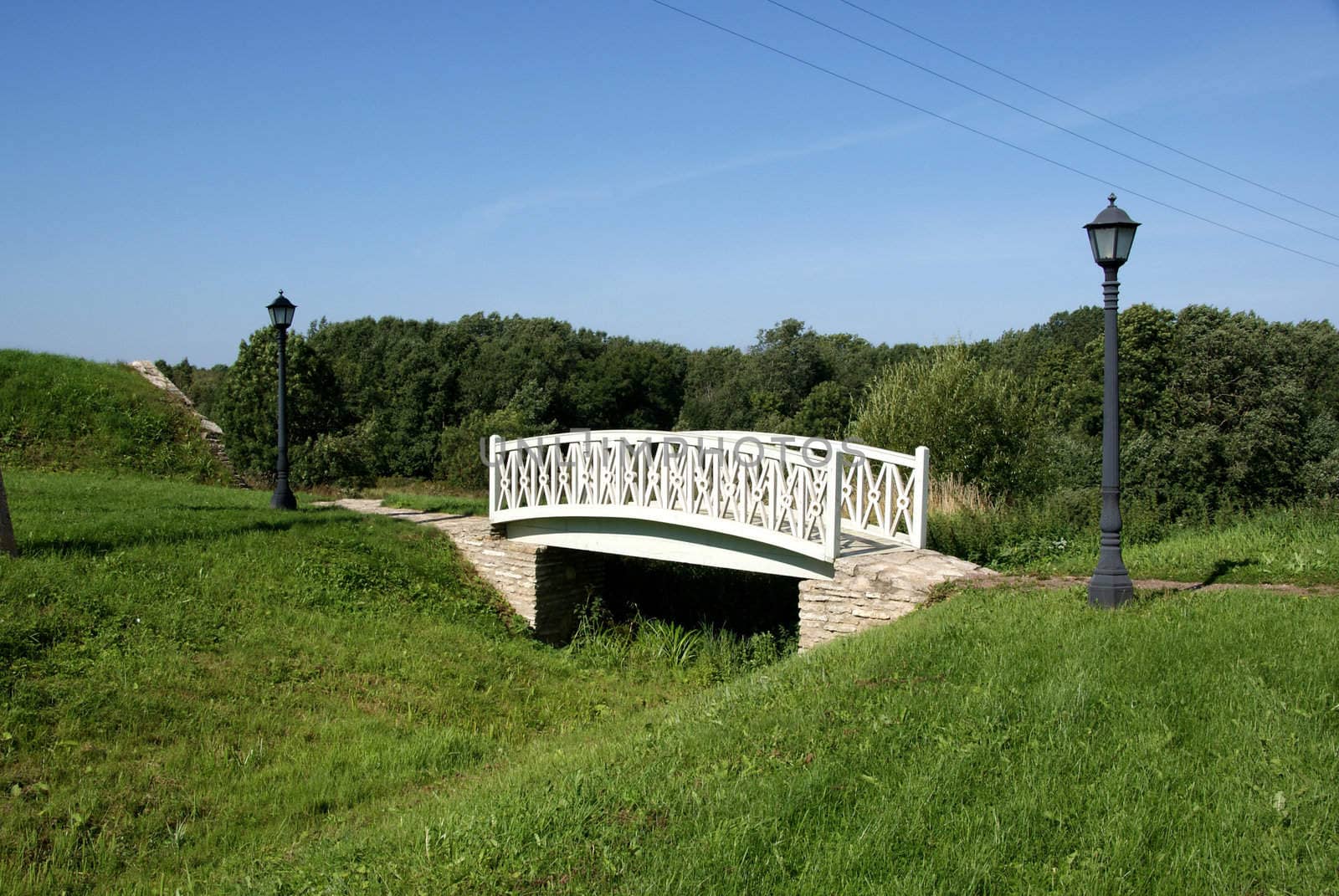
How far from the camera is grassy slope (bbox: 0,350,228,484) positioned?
18.0 metres

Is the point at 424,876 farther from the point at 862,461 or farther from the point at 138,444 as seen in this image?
the point at 138,444

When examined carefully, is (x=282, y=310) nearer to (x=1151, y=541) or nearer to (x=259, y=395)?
(x=1151, y=541)

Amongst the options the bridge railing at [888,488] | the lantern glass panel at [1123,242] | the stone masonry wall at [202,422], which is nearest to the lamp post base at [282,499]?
the stone masonry wall at [202,422]

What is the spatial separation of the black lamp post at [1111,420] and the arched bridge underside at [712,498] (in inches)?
89.9

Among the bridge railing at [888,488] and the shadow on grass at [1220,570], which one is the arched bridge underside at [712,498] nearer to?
the bridge railing at [888,488]

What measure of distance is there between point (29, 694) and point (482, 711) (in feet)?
12.5

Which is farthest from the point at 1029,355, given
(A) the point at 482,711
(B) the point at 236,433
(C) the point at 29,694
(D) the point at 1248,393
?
(C) the point at 29,694

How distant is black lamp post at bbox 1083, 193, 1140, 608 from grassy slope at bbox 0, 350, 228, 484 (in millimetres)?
16846

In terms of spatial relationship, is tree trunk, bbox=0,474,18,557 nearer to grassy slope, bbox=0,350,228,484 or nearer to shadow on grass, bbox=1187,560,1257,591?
grassy slope, bbox=0,350,228,484

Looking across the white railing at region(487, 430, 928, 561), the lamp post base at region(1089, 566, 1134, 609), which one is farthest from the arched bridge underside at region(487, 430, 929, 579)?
the lamp post base at region(1089, 566, 1134, 609)

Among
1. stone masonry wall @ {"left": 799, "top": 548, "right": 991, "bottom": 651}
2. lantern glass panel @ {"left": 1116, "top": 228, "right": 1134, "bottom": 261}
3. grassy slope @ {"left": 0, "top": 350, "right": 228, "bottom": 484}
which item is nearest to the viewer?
lantern glass panel @ {"left": 1116, "top": 228, "right": 1134, "bottom": 261}

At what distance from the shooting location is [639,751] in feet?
20.2

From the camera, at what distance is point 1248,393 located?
27.3 metres

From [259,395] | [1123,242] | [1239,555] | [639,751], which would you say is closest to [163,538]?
[639,751]
